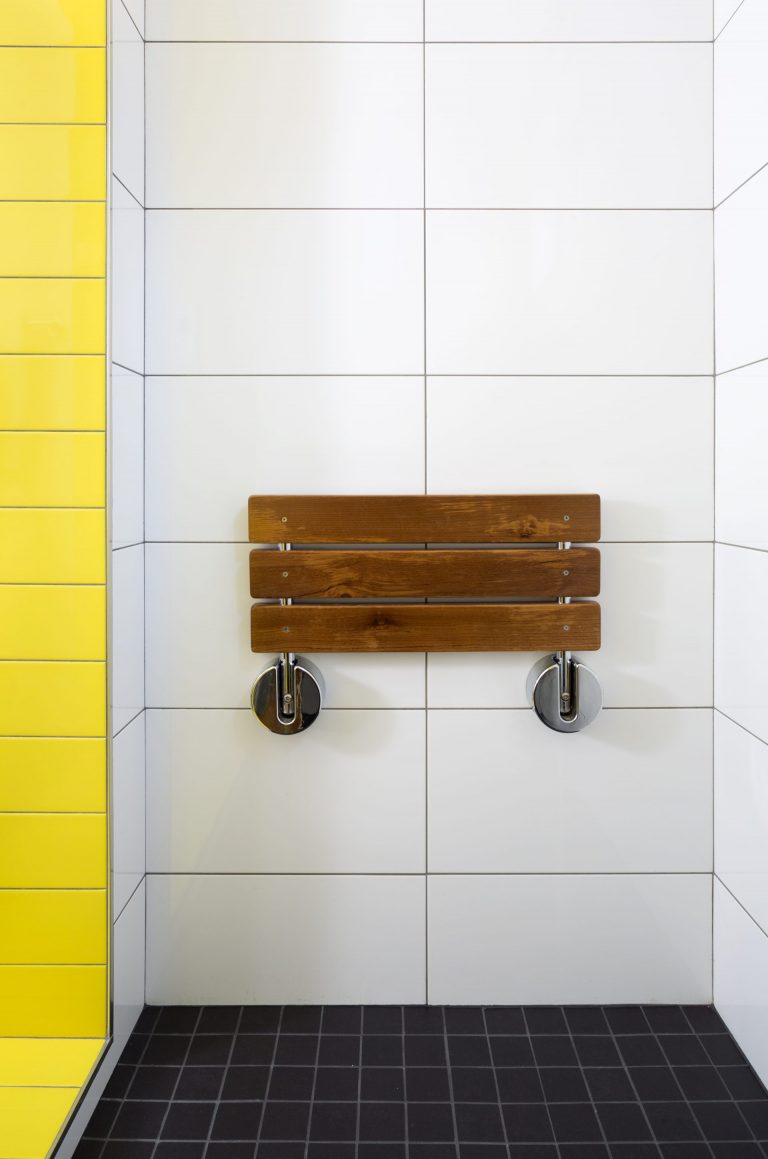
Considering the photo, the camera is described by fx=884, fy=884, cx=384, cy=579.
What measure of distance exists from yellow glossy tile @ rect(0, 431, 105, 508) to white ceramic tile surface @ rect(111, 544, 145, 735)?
108 mm

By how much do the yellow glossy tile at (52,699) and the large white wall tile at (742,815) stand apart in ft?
3.23

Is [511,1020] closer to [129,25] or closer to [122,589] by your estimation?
[122,589]

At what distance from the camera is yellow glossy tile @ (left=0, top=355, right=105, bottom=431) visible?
131 centimetres

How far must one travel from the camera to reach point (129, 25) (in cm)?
137

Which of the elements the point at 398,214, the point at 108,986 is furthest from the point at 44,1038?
the point at 398,214

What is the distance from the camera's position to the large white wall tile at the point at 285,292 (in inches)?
57.2

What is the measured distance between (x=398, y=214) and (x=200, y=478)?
54 cm

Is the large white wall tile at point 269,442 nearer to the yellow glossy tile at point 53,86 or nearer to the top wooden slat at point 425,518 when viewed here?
the top wooden slat at point 425,518

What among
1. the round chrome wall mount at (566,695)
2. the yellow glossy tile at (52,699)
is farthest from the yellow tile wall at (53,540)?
the round chrome wall mount at (566,695)

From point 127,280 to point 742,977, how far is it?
1458 millimetres

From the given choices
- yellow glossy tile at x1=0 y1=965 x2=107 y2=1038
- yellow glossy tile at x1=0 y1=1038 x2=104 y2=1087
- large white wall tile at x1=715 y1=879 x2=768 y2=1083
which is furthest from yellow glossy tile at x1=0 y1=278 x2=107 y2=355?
large white wall tile at x1=715 y1=879 x2=768 y2=1083

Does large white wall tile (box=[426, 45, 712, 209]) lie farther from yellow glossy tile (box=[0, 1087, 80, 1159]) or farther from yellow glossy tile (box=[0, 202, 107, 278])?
yellow glossy tile (box=[0, 1087, 80, 1159])

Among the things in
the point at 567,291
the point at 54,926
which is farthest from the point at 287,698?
the point at 567,291

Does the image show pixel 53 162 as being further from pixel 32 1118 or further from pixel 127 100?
pixel 32 1118
